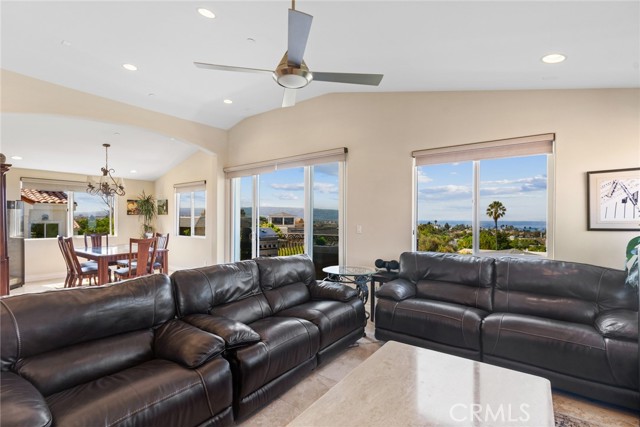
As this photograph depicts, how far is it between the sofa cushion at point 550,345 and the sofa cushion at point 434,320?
118mm

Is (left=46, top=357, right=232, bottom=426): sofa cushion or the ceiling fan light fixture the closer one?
(left=46, top=357, right=232, bottom=426): sofa cushion

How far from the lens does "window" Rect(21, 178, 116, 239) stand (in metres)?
6.51

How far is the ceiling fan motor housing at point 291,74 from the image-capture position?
83.1 inches

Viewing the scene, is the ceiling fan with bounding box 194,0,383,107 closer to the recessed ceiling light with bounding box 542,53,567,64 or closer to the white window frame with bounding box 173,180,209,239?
the recessed ceiling light with bounding box 542,53,567,64

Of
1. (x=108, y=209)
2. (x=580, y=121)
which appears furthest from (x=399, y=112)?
(x=108, y=209)

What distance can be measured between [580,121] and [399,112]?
1.96 metres

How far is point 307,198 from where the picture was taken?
520 cm

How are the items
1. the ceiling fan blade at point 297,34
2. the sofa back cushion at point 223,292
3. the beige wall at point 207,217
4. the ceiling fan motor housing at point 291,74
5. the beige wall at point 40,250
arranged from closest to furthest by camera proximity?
1. the ceiling fan blade at point 297,34
2. the ceiling fan motor housing at point 291,74
3. the sofa back cushion at point 223,292
4. the beige wall at point 40,250
5. the beige wall at point 207,217

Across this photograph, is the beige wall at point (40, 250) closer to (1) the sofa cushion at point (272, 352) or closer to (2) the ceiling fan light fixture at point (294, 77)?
(1) the sofa cushion at point (272, 352)

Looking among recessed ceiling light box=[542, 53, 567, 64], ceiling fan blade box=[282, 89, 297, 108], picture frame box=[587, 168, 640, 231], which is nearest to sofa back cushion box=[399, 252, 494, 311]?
picture frame box=[587, 168, 640, 231]

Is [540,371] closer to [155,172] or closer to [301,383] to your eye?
[301,383]

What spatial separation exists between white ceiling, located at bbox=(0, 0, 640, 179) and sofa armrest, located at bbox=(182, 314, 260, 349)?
244cm

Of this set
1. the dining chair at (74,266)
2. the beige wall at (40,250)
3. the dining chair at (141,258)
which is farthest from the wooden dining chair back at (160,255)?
the beige wall at (40,250)

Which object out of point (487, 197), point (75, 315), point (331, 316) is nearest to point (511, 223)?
point (487, 197)
